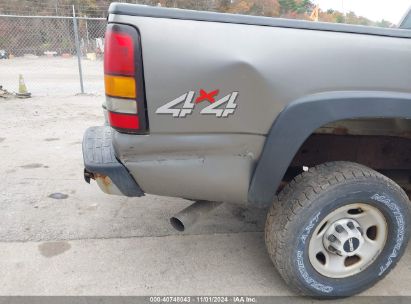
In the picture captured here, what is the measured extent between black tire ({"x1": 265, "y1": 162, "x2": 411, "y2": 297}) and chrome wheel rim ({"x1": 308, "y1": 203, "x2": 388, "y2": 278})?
4 centimetres

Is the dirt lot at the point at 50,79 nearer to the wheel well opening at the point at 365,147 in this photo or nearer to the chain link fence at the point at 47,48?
the chain link fence at the point at 47,48

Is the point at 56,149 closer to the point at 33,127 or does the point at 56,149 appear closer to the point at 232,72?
the point at 33,127

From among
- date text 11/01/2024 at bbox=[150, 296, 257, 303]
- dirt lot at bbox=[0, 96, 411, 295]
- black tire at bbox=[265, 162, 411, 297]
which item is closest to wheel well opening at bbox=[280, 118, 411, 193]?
black tire at bbox=[265, 162, 411, 297]

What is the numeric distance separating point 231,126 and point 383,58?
86 cm

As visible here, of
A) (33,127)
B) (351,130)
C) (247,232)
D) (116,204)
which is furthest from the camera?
(33,127)

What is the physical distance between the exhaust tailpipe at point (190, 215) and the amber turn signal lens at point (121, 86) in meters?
0.84

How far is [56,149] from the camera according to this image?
5449 mm

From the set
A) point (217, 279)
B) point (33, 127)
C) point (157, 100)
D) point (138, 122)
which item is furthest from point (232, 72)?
point (33, 127)

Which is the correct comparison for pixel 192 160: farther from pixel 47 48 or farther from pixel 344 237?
pixel 47 48

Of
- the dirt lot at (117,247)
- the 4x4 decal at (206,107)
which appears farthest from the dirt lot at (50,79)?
the 4x4 decal at (206,107)

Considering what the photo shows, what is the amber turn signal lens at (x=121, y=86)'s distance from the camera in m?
1.88

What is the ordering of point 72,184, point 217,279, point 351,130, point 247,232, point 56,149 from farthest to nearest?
1. point 56,149
2. point 72,184
3. point 247,232
4. point 217,279
5. point 351,130

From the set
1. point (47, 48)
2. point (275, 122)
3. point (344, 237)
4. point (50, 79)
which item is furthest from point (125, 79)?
point (47, 48)

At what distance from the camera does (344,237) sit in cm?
228
